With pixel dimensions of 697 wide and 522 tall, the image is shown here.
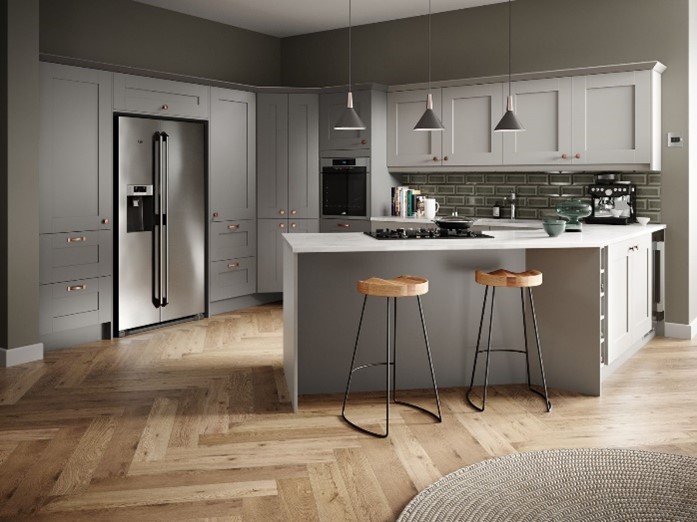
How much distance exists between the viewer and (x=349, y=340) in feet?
15.4

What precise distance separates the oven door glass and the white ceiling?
144 cm

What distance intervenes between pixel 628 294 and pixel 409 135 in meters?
2.69

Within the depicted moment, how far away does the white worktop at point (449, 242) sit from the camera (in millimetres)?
4223

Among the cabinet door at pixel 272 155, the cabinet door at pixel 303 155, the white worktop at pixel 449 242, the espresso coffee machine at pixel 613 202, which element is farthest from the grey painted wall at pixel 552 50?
the white worktop at pixel 449 242

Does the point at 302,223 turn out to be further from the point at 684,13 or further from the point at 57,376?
the point at 684,13

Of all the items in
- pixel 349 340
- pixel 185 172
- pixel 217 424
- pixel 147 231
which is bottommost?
pixel 217 424

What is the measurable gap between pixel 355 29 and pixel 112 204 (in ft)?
10.5

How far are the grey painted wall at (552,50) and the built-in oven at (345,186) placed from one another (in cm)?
94

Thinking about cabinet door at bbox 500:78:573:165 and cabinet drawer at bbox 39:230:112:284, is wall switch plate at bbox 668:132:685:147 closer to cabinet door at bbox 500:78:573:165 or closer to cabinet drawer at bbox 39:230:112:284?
cabinet door at bbox 500:78:573:165

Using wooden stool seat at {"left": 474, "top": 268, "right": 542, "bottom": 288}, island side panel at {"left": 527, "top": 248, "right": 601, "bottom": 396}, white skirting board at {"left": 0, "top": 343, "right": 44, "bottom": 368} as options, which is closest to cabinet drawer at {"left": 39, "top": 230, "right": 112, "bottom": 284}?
white skirting board at {"left": 0, "top": 343, "right": 44, "bottom": 368}

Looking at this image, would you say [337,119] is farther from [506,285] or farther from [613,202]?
[506,285]

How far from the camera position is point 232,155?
7266 millimetres

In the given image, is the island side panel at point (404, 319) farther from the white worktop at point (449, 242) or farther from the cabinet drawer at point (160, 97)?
the cabinet drawer at point (160, 97)

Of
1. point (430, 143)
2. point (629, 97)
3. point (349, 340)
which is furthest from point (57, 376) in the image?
point (629, 97)
